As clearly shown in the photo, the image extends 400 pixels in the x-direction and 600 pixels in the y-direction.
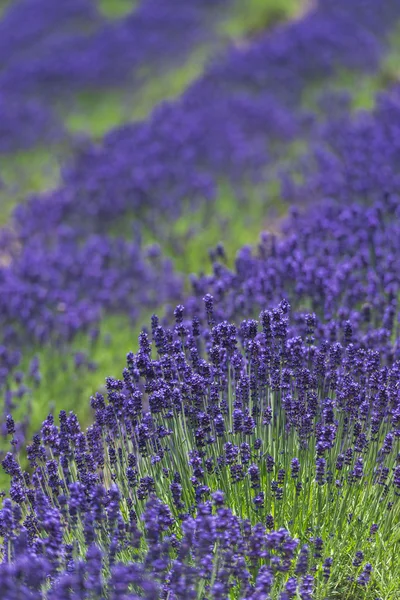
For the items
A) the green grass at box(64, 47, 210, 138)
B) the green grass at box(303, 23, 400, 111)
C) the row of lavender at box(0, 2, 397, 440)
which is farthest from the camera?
the green grass at box(64, 47, 210, 138)

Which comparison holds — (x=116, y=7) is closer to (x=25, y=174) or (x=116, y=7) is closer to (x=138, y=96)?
(x=138, y=96)

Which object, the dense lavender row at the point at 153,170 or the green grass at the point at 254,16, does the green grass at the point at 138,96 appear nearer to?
the green grass at the point at 254,16

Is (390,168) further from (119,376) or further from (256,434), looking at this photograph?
(256,434)

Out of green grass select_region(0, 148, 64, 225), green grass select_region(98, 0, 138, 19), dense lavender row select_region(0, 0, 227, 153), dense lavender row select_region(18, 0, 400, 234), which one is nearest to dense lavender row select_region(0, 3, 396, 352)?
dense lavender row select_region(18, 0, 400, 234)

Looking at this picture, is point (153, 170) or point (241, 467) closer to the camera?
point (241, 467)

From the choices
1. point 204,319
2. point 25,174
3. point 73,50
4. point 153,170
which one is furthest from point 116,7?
point 204,319

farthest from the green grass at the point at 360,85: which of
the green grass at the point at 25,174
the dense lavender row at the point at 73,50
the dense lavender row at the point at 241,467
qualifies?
the dense lavender row at the point at 241,467

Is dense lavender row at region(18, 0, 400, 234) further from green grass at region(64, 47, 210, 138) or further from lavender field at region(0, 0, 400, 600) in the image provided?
green grass at region(64, 47, 210, 138)
